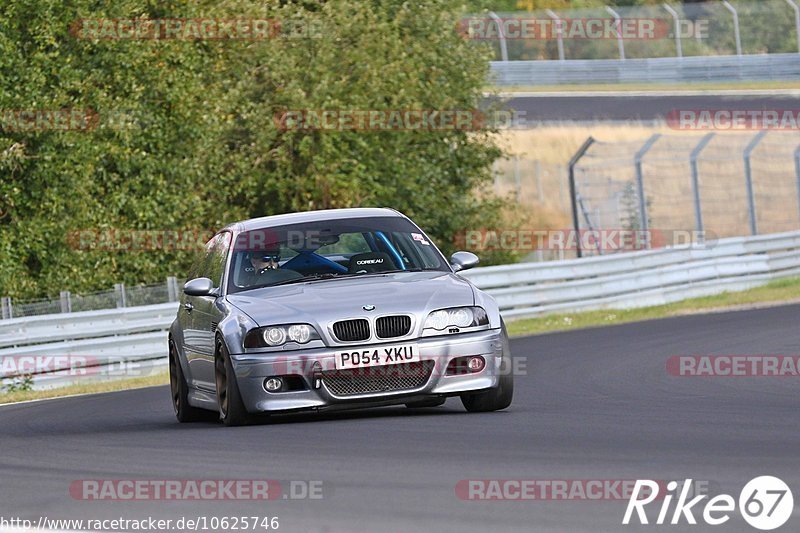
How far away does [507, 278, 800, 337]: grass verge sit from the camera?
24.5 metres

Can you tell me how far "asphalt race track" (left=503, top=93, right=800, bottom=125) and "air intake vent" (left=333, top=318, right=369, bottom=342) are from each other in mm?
35798

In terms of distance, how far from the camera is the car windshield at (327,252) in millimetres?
11305

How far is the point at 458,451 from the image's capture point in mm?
8305

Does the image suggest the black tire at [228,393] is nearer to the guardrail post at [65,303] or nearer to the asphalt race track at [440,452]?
the asphalt race track at [440,452]

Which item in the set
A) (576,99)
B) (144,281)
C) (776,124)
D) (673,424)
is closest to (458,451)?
(673,424)

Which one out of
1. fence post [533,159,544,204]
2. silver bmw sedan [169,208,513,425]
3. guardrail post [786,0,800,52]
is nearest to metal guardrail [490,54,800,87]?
fence post [533,159,544,204]

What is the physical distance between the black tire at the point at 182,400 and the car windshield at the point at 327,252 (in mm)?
1188

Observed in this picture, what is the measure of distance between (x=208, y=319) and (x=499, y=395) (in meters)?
2.09

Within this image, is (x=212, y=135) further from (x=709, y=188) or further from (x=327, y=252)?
(x=709, y=188)

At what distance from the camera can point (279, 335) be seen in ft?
33.7

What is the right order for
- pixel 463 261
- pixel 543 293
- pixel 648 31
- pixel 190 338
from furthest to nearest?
pixel 648 31 < pixel 543 293 < pixel 190 338 < pixel 463 261

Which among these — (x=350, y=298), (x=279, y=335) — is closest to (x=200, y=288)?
(x=279, y=335)

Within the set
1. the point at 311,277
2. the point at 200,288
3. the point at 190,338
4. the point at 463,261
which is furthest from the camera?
the point at 190,338

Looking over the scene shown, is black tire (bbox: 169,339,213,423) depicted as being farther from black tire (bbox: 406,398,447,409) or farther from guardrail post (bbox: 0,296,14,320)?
guardrail post (bbox: 0,296,14,320)
